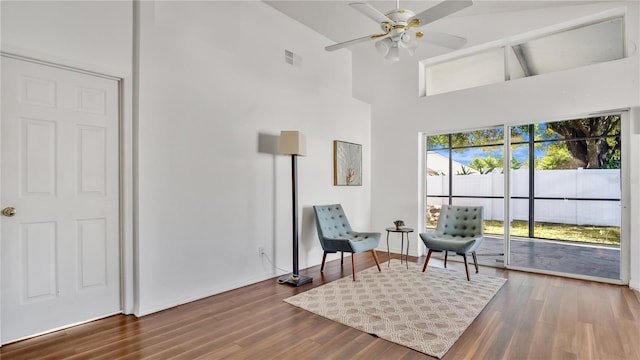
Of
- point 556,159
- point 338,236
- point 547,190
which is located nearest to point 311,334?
point 338,236

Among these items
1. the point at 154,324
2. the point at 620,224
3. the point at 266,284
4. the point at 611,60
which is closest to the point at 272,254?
the point at 266,284

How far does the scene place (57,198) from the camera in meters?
2.62

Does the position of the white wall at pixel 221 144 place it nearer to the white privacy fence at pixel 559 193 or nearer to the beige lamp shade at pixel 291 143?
the beige lamp shade at pixel 291 143

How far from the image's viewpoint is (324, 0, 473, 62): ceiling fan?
244cm

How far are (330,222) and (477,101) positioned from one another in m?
2.83

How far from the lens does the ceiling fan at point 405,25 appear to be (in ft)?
8.01

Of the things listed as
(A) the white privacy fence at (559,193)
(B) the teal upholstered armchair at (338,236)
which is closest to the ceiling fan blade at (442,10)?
(B) the teal upholstered armchair at (338,236)

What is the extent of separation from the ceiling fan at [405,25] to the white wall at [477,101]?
2.12m

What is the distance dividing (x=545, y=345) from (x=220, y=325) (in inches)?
99.9

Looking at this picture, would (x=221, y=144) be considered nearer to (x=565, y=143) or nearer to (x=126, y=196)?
(x=126, y=196)

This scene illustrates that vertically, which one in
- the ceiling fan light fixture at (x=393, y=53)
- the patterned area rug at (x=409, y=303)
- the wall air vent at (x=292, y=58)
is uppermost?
the wall air vent at (x=292, y=58)

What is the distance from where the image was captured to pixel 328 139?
513 cm

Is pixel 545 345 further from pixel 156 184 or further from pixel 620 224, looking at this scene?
pixel 156 184

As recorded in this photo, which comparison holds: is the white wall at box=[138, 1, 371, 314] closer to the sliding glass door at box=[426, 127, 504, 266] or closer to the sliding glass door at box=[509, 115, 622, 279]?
the sliding glass door at box=[426, 127, 504, 266]
